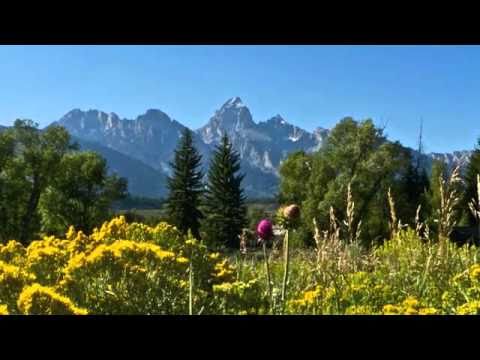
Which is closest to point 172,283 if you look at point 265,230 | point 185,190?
point 265,230

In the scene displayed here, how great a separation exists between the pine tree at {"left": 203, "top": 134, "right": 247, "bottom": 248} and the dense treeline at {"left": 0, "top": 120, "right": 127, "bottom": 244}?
11.7 meters

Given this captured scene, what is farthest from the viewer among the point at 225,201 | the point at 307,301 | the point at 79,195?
the point at 225,201

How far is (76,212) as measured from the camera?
45750 mm

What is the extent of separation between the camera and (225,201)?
6103 centimetres

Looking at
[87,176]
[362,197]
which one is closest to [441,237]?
[362,197]

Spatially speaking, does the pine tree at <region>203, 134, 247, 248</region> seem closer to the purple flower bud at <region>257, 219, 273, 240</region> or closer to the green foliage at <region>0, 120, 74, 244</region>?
the green foliage at <region>0, 120, 74, 244</region>

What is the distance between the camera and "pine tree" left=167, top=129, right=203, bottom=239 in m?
56.8

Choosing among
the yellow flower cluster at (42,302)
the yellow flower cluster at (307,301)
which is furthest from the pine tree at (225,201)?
the yellow flower cluster at (42,302)

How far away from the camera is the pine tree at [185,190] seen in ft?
186

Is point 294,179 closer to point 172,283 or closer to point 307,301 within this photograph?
point 307,301

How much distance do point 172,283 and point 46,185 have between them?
144 feet

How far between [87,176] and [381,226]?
22671mm

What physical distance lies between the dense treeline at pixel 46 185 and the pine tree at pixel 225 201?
1172 cm
